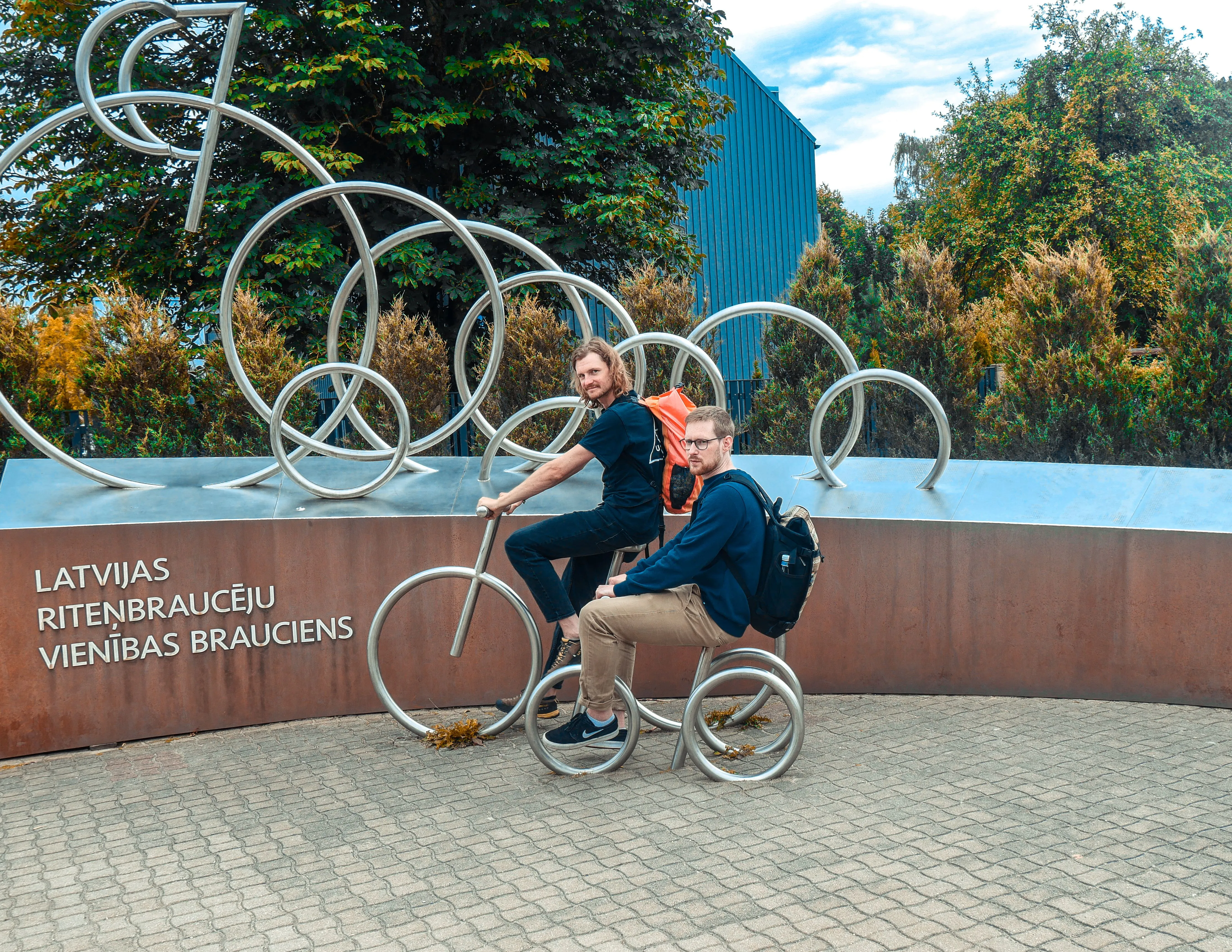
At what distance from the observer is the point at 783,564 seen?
4547 millimetres

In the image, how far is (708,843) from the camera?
4.05 metres

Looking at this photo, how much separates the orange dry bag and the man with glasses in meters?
0.35

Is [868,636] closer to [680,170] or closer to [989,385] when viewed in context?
[989,385]

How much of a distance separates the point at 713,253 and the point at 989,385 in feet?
41.4

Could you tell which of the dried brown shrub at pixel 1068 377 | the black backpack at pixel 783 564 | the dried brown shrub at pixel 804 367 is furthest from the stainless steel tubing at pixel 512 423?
the dried brown shrub at pixel 1068 377

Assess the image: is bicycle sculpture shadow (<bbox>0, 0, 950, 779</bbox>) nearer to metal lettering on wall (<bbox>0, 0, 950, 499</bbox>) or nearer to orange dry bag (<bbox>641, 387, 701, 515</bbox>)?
metal lettering on wall (<bbox>0, 0, 950, 499</bbox>)

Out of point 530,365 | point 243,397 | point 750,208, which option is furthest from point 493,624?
point 750,208

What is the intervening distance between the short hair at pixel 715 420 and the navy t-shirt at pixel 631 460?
39 cm

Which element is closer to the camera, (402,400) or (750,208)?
(402,400)

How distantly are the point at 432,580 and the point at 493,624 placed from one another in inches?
22.0

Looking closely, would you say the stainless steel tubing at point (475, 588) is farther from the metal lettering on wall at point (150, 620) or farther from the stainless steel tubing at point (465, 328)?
the stainless steel tubing at point (465, 328)

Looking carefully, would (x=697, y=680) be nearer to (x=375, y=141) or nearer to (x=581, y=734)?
(x=581, y=734)

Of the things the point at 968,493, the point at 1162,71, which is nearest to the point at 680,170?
the point at 968,493

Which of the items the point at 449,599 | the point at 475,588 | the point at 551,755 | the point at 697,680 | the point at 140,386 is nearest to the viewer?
the point at 697,680
